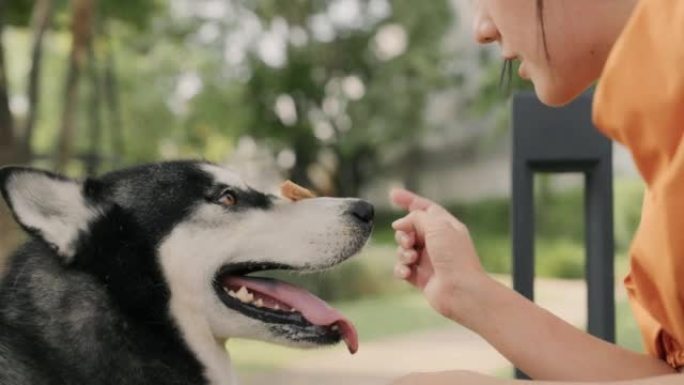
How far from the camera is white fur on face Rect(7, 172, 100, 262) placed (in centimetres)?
85

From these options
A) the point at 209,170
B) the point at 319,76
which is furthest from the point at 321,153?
the point at 209,170

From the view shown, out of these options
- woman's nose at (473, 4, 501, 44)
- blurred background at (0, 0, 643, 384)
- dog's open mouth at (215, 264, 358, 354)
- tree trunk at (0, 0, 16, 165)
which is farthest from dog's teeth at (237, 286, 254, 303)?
blurred background at (0, 0, 643, 384)

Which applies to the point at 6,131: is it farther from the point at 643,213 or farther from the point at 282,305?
the point at 643,213

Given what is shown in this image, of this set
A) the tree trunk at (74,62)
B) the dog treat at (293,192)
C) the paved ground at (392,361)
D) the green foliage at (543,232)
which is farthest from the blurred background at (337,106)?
the dog treat at (293,192)

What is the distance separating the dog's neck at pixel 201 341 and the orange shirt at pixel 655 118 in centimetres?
39

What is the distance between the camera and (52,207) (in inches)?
34.8

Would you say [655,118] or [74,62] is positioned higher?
[655,118]

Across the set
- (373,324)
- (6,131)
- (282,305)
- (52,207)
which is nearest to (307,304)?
(282,305)

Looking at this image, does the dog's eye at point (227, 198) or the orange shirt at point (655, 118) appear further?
the dog's eye at point (227, 198)

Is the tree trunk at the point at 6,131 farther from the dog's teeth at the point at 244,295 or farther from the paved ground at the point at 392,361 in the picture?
the dog's teeth at the point at 244,295

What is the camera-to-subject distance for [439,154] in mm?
8445

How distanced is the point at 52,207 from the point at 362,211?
0.30 m

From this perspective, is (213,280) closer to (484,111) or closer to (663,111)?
(663,111)

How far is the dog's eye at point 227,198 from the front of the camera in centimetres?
100
